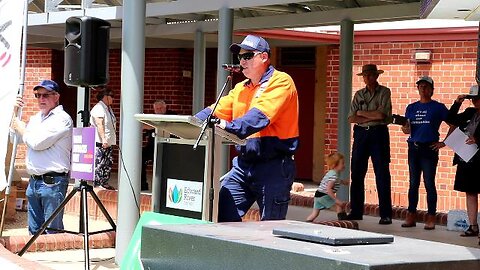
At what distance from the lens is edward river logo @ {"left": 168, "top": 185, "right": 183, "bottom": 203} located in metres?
6.11

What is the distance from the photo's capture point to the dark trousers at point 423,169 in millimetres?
10203

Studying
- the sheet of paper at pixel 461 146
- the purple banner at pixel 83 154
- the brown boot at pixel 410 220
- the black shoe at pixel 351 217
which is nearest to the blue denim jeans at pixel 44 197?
the purple banner at pixel 83 154

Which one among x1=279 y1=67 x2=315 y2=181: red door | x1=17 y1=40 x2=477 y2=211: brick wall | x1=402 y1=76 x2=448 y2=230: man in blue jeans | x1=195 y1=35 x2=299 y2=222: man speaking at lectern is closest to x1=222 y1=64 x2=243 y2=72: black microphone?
x1=195 y1=35 x2=299 y2=222: man speaking at lectern

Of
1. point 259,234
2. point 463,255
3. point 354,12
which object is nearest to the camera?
point 463,255

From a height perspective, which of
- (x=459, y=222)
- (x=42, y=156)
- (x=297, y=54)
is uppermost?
(x=297, y=54)

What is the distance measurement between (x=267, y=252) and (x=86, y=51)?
555cm

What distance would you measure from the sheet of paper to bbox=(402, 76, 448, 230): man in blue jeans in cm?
45

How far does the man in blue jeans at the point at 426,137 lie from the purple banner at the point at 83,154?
3.91 metres

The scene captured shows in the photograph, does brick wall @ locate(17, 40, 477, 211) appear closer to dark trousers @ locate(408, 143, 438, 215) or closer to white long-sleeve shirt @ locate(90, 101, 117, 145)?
dark trousers @ locate(408, 143, 438, 215)

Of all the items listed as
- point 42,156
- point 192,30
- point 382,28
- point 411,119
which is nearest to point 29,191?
point 42,156

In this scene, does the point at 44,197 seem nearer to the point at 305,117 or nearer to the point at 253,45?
the point at 253,45

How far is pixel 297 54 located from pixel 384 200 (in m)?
6.87

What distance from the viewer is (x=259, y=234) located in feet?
10.1

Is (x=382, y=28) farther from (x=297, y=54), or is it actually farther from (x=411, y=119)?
(x=411, y=119)
